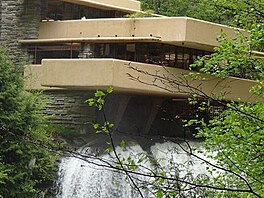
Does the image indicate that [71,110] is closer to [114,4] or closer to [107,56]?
[107,56]

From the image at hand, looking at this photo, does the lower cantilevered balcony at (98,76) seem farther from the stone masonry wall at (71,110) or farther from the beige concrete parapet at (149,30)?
the beige concrete parapet at (149,30)

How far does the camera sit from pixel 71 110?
17.6m

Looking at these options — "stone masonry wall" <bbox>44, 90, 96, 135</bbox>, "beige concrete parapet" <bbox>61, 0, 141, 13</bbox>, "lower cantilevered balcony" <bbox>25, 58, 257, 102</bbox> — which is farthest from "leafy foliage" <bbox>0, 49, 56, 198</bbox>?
"beige concrete parapet" <bbox>61, 0, 141, 13</bbox>

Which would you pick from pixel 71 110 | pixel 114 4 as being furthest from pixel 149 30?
pixel 114 4

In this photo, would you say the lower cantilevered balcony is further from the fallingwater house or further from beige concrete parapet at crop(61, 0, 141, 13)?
beige concrete parapet at crop(61, 0, 141, 13)

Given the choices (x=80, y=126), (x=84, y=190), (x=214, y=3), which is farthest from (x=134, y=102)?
(x=214, y=3)

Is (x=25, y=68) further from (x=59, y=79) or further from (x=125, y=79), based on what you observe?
(x=125, y=79)

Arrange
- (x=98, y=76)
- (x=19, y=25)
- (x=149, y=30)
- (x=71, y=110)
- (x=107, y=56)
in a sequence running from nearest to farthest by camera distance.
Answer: (x=98, y=76)
(x=149, y=30)
(x=71, y=110)
(x=107, y=56)
(x=19, y=25)

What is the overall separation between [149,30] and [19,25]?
501 cm

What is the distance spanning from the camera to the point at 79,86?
16.2 metres

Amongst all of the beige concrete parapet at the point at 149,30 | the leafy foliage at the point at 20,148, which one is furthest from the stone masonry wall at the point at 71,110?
the leafy foliage at the point at 20,148

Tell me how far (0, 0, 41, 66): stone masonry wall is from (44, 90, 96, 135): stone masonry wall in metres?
2.18

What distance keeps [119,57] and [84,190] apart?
5788 millimetres

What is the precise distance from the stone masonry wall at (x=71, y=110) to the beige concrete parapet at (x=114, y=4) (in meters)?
3.74
